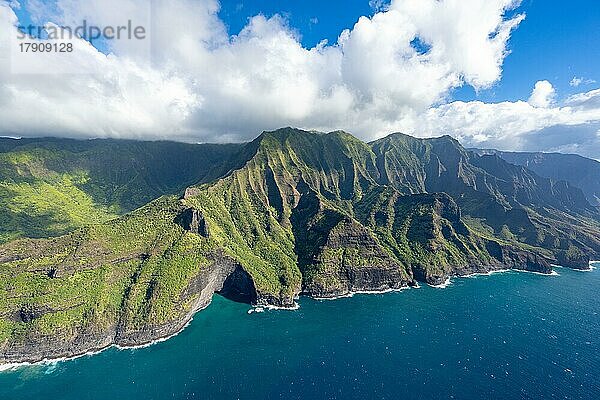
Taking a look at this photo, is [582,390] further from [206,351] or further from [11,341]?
[11,341]

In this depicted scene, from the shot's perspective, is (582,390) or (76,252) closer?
(582,390)

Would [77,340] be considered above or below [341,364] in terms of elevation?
above

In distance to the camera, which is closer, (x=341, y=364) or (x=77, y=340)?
(x=341, y=364)

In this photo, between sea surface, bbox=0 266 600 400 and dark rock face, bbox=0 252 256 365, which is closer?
sea surface, bbox=0 266 600 400

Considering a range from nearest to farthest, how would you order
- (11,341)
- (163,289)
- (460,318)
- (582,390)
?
(582,390) < (11,341) < (163,289) < (460,318)

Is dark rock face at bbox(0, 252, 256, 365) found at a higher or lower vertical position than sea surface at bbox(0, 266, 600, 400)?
higher

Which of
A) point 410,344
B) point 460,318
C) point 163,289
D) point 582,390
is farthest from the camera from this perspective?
point 460,318

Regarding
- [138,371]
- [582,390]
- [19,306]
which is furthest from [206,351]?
[582,390]

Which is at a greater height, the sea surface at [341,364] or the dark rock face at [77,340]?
the dark rock face at [77,340]
